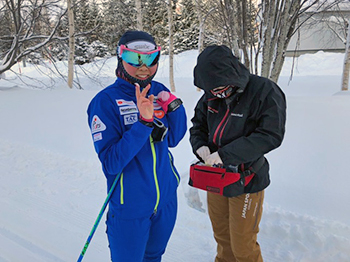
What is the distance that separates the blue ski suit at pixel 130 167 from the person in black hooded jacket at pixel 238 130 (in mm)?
298

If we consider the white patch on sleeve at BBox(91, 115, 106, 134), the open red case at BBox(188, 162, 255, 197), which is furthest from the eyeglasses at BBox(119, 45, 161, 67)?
the open red case at BBox(188, 162, 255, 197)

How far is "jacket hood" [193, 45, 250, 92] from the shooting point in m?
1.57

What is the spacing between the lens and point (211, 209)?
6.54ft

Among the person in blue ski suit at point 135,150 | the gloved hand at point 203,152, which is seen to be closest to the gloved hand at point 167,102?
the person in blue ski suit at point 135,150

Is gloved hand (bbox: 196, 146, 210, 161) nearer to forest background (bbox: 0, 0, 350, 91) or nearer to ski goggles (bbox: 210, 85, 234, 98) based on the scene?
ski goggles (bbox: 210, 85, 234, 98)

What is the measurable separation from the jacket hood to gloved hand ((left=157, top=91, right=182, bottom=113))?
0.20 metres

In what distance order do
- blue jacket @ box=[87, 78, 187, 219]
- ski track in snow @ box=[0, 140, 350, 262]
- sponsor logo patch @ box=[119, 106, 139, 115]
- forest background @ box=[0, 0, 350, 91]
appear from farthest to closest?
forest background @ box=[0, 0, 350, 91] < ski track in snow @ box=[0, 140, 350, 262] < sponsor logo patch @ box=[119, 106, 139, 115] < blue jacket @ box=[87, 78, 187, 219]

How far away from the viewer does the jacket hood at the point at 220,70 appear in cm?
157

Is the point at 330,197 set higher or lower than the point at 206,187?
lower

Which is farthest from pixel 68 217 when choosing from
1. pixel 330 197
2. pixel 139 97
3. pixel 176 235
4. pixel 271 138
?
pixel 330 197

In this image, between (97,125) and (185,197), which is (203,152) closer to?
(97,125)

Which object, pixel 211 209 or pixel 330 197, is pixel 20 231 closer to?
pixel 211 209

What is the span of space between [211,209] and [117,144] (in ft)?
3.12

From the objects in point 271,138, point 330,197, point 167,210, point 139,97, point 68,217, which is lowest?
point 68,217
